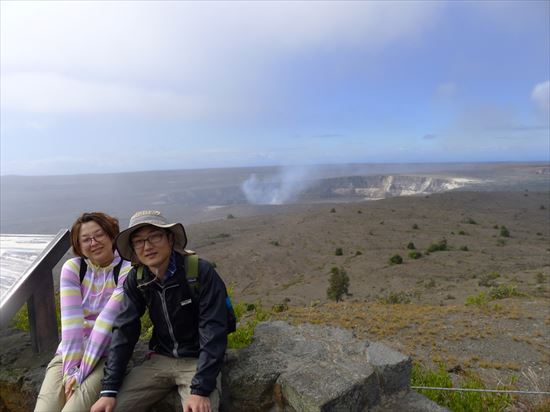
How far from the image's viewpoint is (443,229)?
34.7m

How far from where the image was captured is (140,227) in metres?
2.82

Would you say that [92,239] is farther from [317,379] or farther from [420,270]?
[420,270]

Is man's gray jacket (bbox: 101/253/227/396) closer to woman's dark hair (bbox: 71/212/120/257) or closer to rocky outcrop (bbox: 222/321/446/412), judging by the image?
woman's dark hair (bbox: 71/212/120/257)

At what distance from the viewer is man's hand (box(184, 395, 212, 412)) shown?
2.56 meters

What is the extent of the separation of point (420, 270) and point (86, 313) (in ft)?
69.4

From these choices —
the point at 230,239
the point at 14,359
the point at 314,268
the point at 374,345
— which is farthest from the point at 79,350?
the point at 230,239

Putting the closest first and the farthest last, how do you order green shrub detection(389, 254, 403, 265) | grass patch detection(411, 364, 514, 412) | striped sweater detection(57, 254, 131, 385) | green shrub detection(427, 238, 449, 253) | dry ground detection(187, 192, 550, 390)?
1. striped sweater detection(57, 254, 131, 385)
2. grass patch detection(411, 364, 514, 412)
3. dry ground detection(187, 192, 550, 390)
4. green shrub detection(389, 254, 403, 265)
5. green shrub detection(427, 238, 449, 253)

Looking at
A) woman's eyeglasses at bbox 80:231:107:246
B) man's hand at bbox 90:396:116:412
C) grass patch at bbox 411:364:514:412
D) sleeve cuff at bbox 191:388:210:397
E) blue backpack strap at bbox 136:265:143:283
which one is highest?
woman's eyeglasses at bbox 80:231:107:246

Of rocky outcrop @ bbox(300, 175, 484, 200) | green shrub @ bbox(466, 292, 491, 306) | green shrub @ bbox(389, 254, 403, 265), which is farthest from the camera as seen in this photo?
rocky outcrop @ bbox(300, 175, 484, 200)

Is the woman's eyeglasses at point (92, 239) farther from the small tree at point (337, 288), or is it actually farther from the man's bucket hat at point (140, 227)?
the small tree at point (337, 288)

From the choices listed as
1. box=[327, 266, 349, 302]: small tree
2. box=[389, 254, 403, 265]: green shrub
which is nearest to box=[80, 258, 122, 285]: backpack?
box=[327, 266, 349, 302]: small tree

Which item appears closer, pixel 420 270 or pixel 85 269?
pixel 85 269

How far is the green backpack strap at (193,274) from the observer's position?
2775mm

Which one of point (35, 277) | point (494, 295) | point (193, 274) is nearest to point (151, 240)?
point (193, 274)
